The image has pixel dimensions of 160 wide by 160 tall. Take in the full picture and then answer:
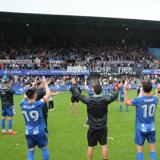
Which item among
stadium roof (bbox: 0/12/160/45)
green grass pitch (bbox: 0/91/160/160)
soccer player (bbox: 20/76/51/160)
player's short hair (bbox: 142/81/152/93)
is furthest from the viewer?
stadium roof (bbox: 0/12/160/45)

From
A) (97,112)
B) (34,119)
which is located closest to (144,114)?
(97,112)

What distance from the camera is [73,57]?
47.2 m

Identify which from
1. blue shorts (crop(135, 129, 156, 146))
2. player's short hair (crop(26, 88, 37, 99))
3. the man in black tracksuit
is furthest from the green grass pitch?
player's short hair (crop(26, 88, 37, 99))

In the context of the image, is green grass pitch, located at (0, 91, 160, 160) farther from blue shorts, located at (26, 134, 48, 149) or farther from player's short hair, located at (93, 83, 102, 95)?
player's short hair, located at (93, 83, 102, 95)

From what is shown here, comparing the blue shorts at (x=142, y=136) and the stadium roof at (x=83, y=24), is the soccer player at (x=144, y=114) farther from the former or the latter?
the stadium roof at (x=83, y=24)

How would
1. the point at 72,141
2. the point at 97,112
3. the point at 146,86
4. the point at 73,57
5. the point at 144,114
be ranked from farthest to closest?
the point at 73,57
the point at 72,141
the point at 97,112
the point at 144,114
the point at 146,86

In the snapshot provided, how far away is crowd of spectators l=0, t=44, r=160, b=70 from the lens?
139ft

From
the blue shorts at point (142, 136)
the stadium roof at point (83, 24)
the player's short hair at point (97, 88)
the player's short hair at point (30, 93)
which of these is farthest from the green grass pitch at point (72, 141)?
the stadium roof at point (83, 24)

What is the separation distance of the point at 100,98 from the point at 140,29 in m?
47.5

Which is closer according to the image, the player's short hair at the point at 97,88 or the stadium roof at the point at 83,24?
the player's short hair at the point at 97,88

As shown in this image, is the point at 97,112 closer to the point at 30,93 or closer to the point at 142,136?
the point at 142,136

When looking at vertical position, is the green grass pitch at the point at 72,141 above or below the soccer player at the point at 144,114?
below

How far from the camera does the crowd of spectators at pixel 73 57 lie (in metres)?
42.3

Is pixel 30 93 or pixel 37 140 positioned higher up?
pixel 30 93
